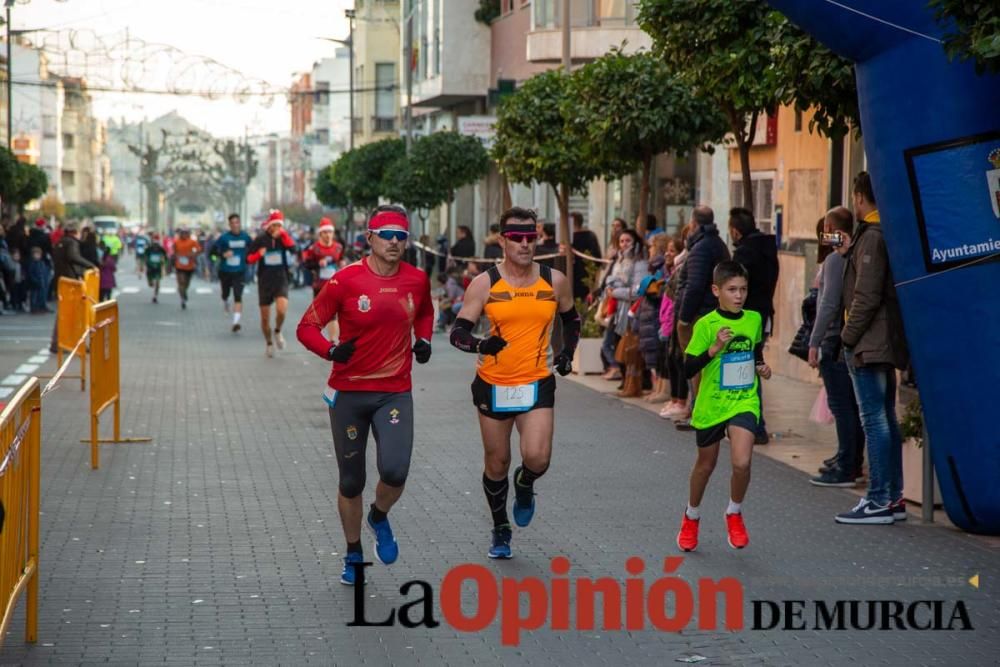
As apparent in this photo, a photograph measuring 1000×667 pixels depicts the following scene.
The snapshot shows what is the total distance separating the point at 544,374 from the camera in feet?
29.7

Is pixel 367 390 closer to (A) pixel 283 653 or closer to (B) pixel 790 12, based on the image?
(A) pixel 283 653

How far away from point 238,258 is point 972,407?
20.8m

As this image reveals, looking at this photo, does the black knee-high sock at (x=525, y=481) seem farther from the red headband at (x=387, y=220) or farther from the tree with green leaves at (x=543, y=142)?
the tree with green leaves at (x=543, y=142)

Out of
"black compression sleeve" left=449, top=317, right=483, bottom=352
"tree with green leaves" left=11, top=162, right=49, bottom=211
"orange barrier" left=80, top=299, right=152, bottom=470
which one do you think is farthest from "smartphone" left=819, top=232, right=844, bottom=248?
"tree with green leaves" left=11, top=162, right=49, bottom=211

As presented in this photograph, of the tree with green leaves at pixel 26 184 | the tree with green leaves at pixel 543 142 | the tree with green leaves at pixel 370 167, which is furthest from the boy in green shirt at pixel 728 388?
the tree with green leaves at pixel 370 167

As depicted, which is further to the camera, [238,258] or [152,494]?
[238,258]

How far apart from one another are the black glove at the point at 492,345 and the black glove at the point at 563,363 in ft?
1.04

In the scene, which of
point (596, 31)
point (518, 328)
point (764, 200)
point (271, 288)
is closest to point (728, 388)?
point (518, 328)

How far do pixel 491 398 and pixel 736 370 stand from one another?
1412 mm

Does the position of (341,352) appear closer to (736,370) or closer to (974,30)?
(736,370)

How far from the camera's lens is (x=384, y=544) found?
8688mm

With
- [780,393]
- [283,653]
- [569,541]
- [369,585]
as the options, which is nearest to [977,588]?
[569,541]

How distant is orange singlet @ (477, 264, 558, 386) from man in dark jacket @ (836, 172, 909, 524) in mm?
2465

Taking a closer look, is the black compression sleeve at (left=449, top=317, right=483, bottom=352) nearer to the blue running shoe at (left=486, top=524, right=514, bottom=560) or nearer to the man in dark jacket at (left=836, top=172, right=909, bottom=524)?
the blue running shoe at (left=486, top=524, right=514, bottom=560)
